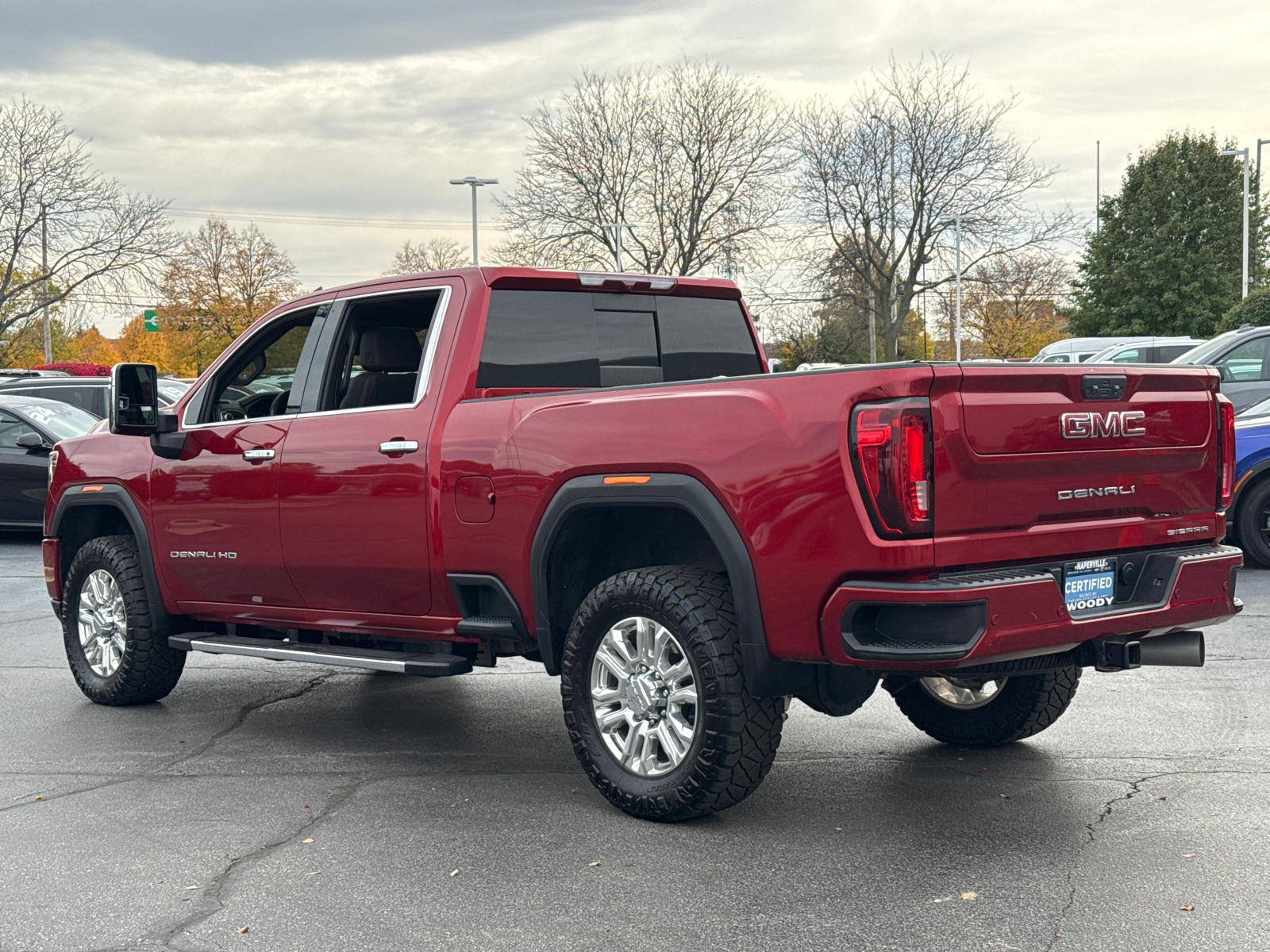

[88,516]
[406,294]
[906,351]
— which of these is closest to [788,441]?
[406,294]

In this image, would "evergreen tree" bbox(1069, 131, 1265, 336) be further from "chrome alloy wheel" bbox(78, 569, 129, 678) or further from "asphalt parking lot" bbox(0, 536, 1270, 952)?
"chrome alloy wheel" bbox(78, 569, 129, 678)

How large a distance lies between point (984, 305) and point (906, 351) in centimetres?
516

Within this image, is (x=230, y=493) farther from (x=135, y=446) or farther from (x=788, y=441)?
(x=788, y=441)

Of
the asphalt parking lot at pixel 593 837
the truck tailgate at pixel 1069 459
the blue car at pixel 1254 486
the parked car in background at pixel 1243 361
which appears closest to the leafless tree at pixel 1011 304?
the parked car in background at pixel 1243 361

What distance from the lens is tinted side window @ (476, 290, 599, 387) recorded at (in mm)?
5617

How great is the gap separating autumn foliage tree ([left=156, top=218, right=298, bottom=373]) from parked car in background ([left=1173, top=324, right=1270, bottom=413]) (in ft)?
173

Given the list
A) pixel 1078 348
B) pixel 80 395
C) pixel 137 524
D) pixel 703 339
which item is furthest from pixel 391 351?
pixel 1078 348

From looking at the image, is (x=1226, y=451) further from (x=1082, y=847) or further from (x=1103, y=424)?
(x=1082, y=847)

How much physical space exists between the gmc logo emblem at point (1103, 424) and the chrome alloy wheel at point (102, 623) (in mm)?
4755

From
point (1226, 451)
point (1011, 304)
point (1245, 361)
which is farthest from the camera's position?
point (1011, 304)

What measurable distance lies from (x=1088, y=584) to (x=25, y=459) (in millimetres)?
12889

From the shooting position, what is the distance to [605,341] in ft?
19.7

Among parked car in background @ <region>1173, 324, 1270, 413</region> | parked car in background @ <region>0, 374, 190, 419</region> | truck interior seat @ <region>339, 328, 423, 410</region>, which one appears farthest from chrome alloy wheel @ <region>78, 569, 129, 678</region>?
parked car in background @ <region>0, 374, 190, 419</region>

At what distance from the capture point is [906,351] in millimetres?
57656
